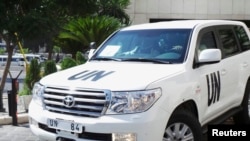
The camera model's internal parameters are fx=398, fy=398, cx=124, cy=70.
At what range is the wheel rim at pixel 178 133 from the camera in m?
4.11

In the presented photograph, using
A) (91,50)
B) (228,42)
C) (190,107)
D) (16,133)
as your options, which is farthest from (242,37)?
(16,133)

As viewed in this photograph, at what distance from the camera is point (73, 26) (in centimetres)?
1204

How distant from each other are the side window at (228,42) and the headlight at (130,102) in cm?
210

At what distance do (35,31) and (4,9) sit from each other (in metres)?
0.88

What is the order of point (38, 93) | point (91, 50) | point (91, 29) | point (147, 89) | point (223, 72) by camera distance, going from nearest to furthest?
point (147, 89) < point (38, 93) < point (223, 72) < point (91, 50) < point (91, 29)

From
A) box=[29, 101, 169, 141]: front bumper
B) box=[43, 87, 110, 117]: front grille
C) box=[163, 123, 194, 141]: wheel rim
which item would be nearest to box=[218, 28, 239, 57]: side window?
box=[163, 123, 194, 141]: wheel rim

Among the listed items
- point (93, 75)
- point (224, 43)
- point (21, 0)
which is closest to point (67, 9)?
point (21, 0)

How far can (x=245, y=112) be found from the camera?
243 inches

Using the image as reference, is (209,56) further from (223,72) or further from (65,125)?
(65,125)

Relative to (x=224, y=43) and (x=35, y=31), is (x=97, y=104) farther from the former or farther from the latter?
(x=35, y=31)

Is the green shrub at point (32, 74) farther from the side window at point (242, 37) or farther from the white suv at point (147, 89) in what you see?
the side window at point (242, 37)

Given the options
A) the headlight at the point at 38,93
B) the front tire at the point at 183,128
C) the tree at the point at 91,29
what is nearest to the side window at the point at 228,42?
the front tire at the point at 183,128

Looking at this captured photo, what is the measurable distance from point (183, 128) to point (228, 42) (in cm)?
208

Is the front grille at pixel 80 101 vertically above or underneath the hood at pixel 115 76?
underneath
